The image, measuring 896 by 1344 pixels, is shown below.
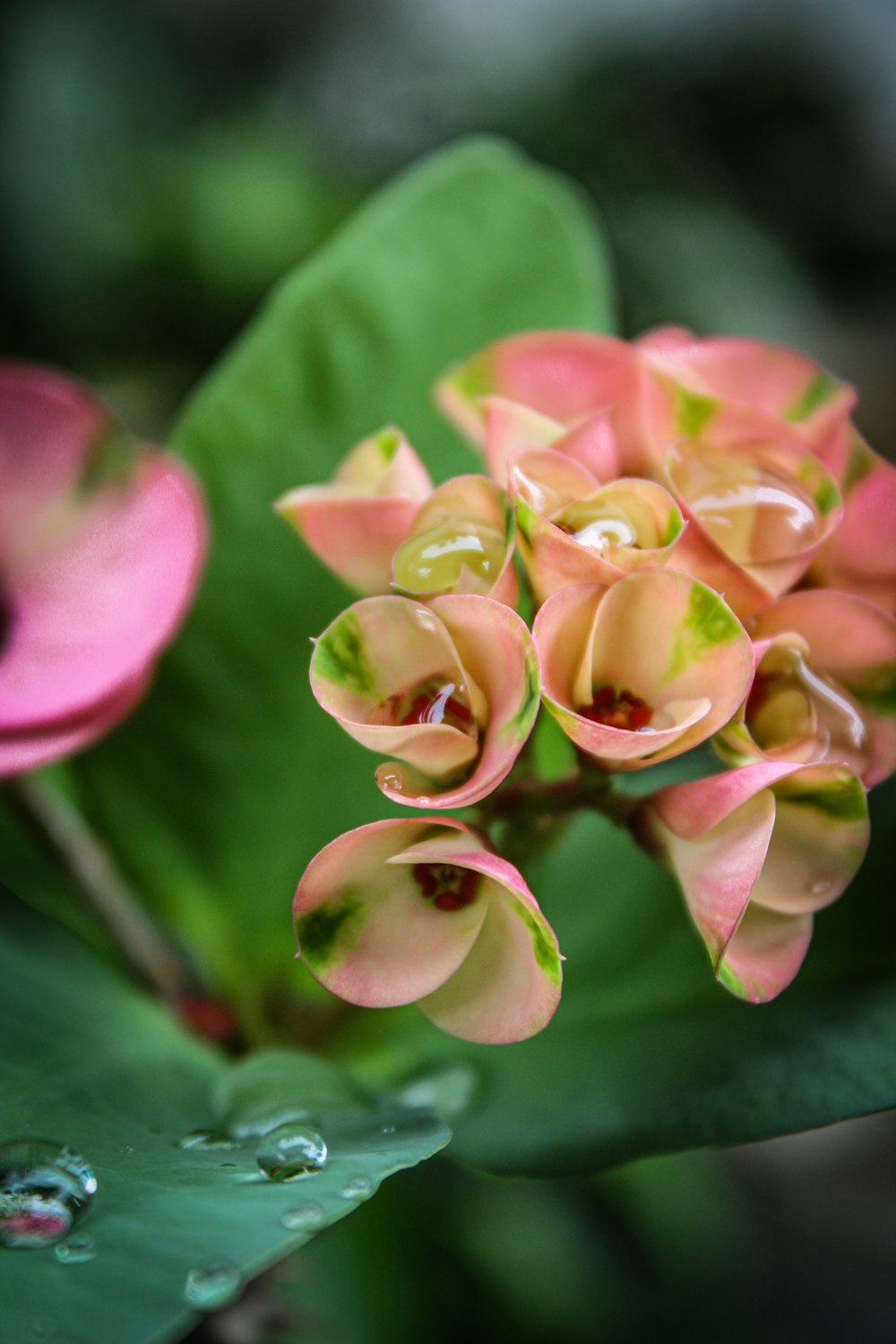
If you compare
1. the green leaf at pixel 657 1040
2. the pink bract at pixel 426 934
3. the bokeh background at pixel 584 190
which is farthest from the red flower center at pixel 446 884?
the bokeh background at pixel 584 190

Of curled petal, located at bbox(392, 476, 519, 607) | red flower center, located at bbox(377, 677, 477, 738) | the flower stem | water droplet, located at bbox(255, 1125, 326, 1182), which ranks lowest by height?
the flower stem

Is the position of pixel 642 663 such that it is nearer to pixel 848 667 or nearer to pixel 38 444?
pixel 848 667

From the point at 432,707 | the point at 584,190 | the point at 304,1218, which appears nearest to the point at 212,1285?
the point at 304,1218

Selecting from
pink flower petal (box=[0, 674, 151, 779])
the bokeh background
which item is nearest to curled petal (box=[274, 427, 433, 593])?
pink flower petal (box=[0, 674, 151, 779])

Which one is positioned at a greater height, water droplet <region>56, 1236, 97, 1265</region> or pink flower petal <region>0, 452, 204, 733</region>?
pink flower petal <region>0, 452, 204, 733</region>

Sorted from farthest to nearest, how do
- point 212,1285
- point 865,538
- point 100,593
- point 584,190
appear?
point 584,190
point 100,593
point 865,538
point 212,1285

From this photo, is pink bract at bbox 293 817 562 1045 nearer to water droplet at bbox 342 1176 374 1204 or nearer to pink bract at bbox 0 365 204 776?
water droplet at bbox 342 1176 374 1204

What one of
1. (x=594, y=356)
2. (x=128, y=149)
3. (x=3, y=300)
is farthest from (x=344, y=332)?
(x=128, y=149)

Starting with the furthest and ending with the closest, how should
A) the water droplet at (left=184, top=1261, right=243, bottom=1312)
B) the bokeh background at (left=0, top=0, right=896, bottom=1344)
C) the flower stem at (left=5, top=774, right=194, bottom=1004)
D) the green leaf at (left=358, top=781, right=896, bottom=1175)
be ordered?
the bokeh background at (left=0, top=0, right=896, bottom=1344), the flower stem at (left=5, top=774, right=194, bottom=1004), the green leaf at (left=358, top=781, right=896, bottom=1175), the water droplet at (left=184, top=1261, right=243, bottom=1312)
